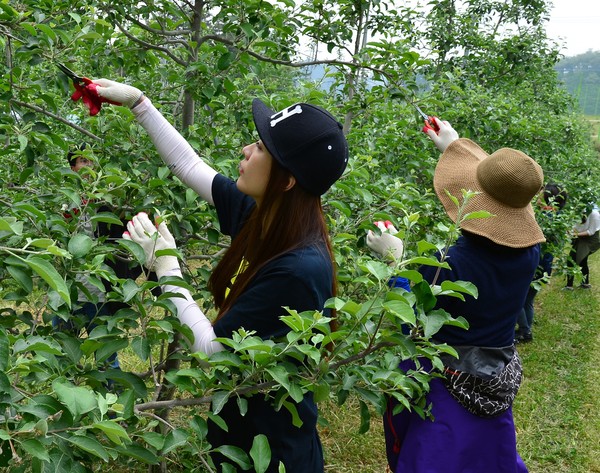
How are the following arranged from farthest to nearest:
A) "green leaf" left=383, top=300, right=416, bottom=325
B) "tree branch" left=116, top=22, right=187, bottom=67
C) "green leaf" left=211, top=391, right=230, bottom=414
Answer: "tree branch" left=116, top=22, right=187, bottom=67, "green leaf" left=211, top=391, right=230, bottom=414, "green leaf" left=383, top=300, right=416, bottom=325

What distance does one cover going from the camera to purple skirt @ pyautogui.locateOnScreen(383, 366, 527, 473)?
6.80 ft

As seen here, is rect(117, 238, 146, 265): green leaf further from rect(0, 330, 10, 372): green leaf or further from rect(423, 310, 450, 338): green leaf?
rect(423, 310, 450, 338): green leaf

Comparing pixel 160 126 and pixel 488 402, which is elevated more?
pixel 160 126

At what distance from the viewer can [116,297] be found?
1.44m

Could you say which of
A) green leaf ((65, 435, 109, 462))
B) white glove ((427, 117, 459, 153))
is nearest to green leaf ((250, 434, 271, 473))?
green leaf ((65, 435, 109, 462))

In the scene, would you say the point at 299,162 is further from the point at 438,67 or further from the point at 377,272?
the point at 438,67

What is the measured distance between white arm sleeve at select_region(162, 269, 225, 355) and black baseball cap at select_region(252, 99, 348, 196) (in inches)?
15.3

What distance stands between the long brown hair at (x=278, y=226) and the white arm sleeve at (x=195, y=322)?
0.09 meters

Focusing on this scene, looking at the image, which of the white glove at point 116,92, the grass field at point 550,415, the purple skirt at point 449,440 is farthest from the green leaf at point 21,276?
the grass field at point 550,415

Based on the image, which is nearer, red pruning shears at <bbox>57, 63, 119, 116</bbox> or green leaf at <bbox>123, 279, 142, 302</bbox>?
green leaf at <bbox>123, 279, 142, 302</bbox>

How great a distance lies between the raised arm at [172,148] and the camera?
6.63ft

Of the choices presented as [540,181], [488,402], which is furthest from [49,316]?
[540,181]

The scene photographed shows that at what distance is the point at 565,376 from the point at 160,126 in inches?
179

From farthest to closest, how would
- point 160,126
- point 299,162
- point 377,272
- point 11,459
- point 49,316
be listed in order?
point 160,126 → point 49,316 → point 299,162 → point 377,272 → point 11,459
